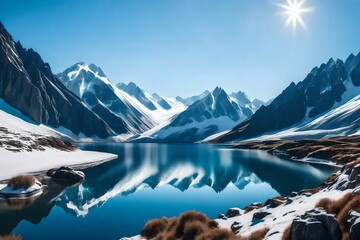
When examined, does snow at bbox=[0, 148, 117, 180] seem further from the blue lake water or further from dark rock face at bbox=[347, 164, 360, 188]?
dark rock face at bbox=[347, 164, 360, 188]

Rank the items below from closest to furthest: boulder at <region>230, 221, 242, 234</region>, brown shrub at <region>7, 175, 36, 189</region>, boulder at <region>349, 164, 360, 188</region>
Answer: boulder at <region>349, 164, 360, 188</region> → boulder at <region>230, 221, 242, 234</region> → brown shrub at <region>7, 175, 36, 189</region>

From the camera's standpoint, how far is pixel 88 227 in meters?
31.1

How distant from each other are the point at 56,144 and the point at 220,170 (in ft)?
202

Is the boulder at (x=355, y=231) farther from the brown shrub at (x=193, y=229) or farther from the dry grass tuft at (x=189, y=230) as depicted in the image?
the brown shrub at (x=193, y=229)

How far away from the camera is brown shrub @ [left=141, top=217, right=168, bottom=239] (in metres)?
23.5

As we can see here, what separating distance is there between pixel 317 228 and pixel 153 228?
13.8 meters

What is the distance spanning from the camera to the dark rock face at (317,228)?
13203 millimetres

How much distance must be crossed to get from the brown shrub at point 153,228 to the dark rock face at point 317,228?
478 inches

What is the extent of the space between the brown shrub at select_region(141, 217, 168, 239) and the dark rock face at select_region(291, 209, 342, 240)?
1215 centimetres

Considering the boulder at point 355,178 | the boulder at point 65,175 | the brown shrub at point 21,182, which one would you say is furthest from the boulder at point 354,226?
the boulder at point 65,175

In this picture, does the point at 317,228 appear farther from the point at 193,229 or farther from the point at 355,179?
the point at 355,179

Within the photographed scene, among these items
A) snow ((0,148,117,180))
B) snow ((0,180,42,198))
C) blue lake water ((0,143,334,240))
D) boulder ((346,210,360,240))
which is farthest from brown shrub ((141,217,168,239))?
snow ((0,148,117,180))

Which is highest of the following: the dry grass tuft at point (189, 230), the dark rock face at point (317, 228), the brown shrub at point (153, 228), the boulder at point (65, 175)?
the dark rock face at point (317, 228)

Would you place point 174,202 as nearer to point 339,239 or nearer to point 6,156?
point 339,239
